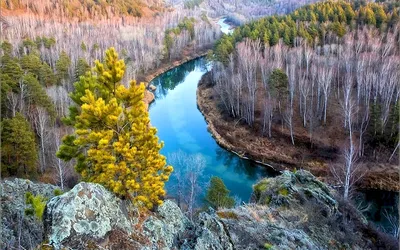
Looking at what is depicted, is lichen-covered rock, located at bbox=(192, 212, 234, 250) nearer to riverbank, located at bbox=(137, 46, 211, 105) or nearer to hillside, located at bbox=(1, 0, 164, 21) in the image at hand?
riverbank, located at bbox=(137, 46, 211, 105)

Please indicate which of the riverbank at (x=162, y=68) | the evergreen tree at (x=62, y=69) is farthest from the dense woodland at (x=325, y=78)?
the evergreen tree at (x=62, y=69)

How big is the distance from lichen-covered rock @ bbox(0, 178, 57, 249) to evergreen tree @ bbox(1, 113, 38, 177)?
801 centimetres

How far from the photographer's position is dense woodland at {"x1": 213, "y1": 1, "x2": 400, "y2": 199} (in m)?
34.5

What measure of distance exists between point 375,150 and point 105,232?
30593 millimetres

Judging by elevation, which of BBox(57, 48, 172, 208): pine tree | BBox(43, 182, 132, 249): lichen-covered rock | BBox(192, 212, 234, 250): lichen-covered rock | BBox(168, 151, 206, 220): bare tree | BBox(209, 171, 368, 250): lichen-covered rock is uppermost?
BBox(57, 48, 172, 208): pine tree

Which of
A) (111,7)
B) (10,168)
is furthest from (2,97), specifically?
(111,7)

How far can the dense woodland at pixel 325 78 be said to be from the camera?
3450cm

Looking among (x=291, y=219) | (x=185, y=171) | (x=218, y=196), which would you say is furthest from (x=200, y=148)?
(x=291, y=219)

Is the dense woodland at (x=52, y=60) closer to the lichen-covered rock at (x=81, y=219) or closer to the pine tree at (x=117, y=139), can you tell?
the pine tree at (x=117, y=139)

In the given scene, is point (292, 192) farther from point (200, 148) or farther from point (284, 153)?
point (200, 148)

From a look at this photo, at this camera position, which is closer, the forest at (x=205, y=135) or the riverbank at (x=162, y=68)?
the forest at (x=205, y=135)

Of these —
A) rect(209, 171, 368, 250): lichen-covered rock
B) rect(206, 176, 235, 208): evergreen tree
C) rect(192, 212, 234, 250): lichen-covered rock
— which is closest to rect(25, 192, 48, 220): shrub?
rect(192, 212, 234, 250): lichen-covered rock

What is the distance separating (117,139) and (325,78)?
31090mm

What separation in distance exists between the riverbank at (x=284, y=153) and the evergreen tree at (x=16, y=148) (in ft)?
69.0
